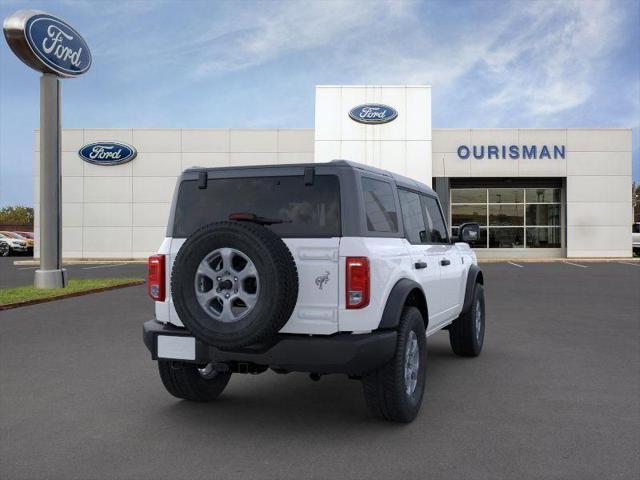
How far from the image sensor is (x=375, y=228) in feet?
14.0

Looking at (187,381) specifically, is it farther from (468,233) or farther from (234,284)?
(468,233)

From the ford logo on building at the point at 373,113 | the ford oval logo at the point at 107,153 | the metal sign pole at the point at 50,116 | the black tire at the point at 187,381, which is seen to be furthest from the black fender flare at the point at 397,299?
the ford oval logo at the point at 107,153

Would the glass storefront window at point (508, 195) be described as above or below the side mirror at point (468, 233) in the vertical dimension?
above

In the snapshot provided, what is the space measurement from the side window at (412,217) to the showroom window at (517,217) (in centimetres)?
2678

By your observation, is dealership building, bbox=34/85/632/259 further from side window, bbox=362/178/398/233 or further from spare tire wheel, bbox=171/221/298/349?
spare tire wheel, bbox=171/221/298/349

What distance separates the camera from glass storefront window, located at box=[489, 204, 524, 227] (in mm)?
31672

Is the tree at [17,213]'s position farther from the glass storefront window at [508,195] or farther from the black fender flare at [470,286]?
the black fender flare at [470,286]

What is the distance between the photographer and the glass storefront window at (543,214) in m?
31.5

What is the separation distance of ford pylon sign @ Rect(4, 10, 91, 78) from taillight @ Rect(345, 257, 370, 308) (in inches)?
525

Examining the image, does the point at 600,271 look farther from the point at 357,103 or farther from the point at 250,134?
the point at 250,134

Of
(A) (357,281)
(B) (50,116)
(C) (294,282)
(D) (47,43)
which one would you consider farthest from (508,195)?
(C) (294,282)

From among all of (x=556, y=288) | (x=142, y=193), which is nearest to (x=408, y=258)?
(x=556, y=288)

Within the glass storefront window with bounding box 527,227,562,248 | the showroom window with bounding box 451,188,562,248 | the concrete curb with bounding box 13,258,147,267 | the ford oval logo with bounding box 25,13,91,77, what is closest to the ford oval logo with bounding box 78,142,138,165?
the concrete curb with bounding box 13,258,147,267

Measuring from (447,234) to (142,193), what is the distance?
2658cm
